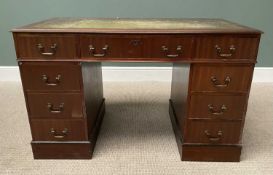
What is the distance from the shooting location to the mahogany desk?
1.10 metres

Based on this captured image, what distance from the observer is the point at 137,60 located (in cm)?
114

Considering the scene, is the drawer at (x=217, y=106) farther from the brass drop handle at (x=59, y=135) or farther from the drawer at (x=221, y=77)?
the brass drop handle at (x=59, y=135)

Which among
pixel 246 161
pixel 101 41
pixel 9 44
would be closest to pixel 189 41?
pixel 101 41

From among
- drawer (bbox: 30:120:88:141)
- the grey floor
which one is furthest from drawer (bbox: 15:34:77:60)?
the grey floor

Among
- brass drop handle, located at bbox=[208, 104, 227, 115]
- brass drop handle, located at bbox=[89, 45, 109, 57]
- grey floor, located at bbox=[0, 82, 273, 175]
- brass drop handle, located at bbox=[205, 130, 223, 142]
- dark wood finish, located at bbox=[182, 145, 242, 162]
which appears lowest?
grey floor, located at bbox=[0, 82, 273, 175]

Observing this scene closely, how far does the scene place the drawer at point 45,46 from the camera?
43.3 inches

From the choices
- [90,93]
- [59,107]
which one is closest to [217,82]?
[90,93]

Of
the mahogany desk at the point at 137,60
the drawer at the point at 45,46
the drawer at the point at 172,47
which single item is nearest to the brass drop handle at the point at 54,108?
the mahogany desk at the point at 137,60

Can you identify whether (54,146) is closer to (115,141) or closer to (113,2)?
(115,141)

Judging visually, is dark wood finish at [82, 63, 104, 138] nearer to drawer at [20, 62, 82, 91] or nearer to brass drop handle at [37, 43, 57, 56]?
drawer at [20, 62, 82, 91]

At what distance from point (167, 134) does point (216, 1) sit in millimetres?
1436

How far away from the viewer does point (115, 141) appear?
4.98ft

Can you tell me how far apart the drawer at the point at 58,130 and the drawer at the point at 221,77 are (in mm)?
646

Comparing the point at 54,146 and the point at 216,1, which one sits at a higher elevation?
the point at 216,1
